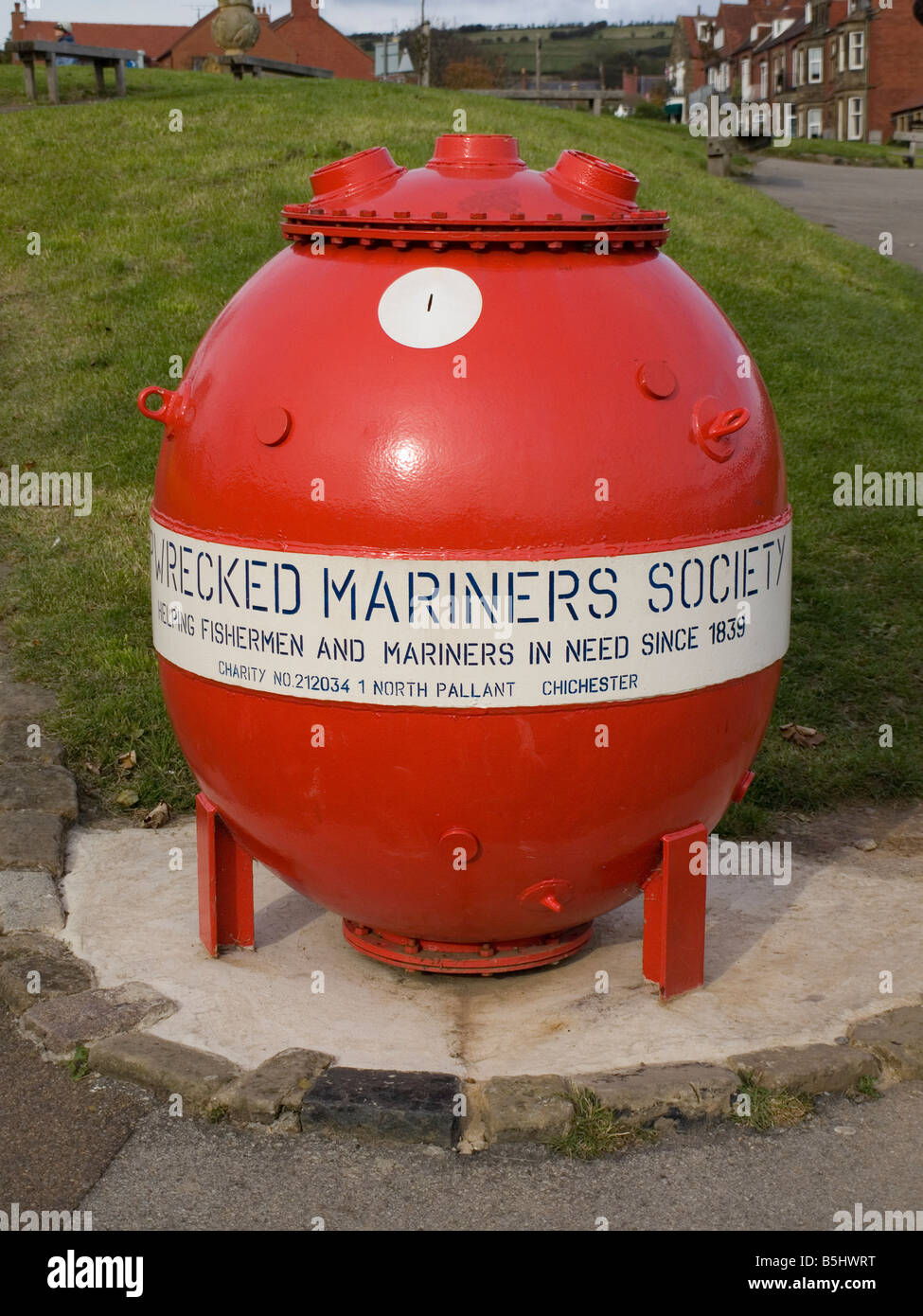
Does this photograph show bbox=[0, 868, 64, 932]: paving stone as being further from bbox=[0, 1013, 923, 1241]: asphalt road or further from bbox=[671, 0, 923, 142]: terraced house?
bbox=[671, 0, 923, 142]: terraced house

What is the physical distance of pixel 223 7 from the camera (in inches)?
877

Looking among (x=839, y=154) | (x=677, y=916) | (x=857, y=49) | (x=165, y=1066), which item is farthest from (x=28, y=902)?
(x=857, y=49)

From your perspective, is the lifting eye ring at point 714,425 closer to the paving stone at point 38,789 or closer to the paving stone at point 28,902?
the paving stone at point 28,902

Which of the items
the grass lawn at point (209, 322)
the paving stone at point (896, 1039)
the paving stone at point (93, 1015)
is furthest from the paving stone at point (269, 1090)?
the grass lawn at point (209, 322)

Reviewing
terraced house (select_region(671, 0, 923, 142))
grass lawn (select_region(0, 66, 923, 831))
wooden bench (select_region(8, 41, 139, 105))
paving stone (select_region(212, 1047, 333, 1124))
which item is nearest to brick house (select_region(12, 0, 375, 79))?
terraced house (select_region(671, 0, 923, 142))

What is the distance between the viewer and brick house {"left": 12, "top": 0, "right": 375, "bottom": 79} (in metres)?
56.3

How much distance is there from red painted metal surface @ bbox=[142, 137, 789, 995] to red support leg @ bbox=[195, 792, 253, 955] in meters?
0.30

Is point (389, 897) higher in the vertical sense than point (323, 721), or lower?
lower

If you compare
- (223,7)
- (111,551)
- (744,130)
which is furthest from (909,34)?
(111,551)

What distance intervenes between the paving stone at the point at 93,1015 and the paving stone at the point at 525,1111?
102 cm

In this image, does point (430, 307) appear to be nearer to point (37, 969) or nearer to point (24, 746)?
point (37, 969)

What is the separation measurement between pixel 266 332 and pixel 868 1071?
8.09ft

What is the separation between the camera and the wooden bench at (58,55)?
19.0 m

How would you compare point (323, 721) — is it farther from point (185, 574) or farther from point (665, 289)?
point (665, 289)
